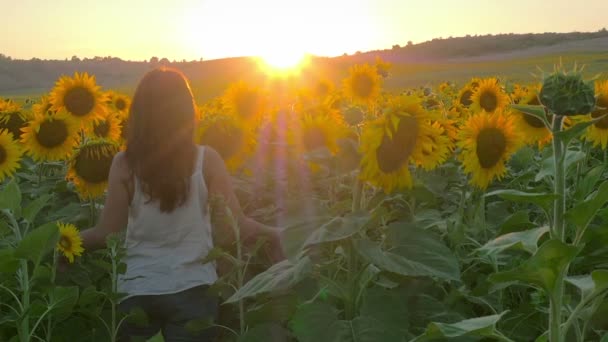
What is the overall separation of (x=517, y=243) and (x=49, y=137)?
302cm

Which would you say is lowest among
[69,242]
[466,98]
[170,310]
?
[170,310]

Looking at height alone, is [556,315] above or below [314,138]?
below

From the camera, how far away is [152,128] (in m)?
3.20

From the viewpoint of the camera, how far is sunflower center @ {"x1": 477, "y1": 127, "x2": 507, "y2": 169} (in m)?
2.68

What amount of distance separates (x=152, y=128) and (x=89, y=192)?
0.50 m

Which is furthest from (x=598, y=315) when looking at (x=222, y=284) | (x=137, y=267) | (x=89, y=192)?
(x=89, y=192)

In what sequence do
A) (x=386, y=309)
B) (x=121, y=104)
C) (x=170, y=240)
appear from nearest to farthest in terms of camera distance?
(x=386, y=309)
(x=170, y=240)
(x=121, y=104)

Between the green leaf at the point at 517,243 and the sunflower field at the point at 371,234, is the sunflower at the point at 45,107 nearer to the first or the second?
the sunflower field at the point at 371,234

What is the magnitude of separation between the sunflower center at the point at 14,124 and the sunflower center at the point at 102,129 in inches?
18.2

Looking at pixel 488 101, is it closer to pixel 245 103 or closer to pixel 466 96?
pixel 466 96

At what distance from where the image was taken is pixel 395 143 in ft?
6.55

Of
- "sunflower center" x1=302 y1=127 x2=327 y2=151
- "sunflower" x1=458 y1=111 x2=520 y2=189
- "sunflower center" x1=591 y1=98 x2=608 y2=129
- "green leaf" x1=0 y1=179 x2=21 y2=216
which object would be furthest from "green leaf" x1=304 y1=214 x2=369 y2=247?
"sunflower center" x1=591 y1=98 x2=608 y2=129

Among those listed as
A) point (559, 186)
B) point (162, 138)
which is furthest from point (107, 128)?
point (559, 186)

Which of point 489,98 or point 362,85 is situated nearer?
point 489,98
